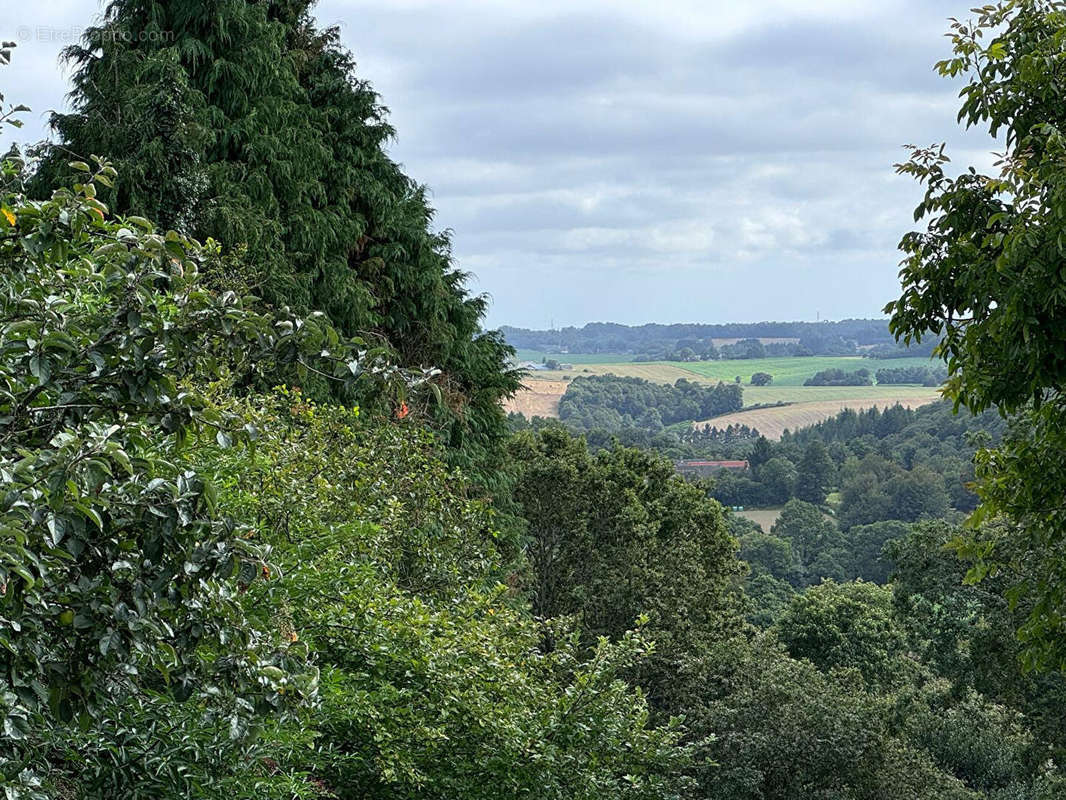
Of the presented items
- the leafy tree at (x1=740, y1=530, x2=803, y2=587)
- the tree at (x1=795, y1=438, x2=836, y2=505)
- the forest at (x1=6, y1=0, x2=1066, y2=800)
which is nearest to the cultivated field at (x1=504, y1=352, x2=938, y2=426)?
the tree at (x1=795, y1=438, x2=836, y2=505)

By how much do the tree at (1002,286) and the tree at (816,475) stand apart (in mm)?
81053

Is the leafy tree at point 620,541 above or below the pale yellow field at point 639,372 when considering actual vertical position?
below

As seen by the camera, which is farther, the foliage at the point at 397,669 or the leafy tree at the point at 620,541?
the leafy tree at the point at 620,541

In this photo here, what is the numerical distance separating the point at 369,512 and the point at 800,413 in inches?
5513

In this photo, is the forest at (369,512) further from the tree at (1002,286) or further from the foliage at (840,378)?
the foliage at (840,378)

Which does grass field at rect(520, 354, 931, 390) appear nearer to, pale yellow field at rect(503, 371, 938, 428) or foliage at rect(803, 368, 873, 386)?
pale yellow field at rect(503, 371, 938, 428)

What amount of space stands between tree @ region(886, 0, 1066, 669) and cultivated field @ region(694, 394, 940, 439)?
421ft

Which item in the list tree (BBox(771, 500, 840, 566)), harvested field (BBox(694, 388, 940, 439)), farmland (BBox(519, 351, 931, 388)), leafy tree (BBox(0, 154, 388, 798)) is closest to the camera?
leafy tree (BBox(0, 154, 388, 798))

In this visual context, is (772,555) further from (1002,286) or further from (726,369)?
(726,369)

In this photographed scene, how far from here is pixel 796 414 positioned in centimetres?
14588

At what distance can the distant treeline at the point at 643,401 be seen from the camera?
4995 inches

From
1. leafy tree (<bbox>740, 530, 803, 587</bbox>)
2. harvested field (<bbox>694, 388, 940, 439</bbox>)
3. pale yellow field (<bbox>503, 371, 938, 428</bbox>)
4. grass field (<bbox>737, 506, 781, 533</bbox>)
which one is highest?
pale yellow field (<bbox>503, 371, 938, 428</bbox>)

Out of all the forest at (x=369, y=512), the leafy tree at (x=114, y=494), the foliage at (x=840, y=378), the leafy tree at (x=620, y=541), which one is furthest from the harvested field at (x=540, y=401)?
the leafy tree at (x=114, y=494)

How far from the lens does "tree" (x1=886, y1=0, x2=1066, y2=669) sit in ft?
23.7
